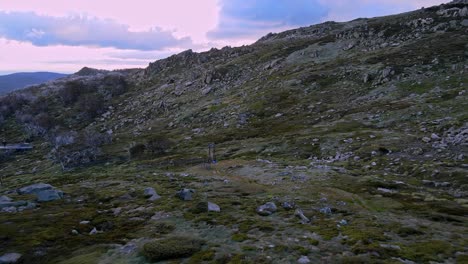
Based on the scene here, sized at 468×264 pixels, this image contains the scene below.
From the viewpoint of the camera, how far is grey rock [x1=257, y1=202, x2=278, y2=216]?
26.0 meters

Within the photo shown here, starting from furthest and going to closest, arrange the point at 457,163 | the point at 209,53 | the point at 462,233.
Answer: the point at 209,53 → the point at 457,163 → the point at 462,233

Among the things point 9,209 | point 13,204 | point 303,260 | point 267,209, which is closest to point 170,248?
point 303,260

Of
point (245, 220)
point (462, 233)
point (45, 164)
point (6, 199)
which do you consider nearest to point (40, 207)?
point (6, 199)

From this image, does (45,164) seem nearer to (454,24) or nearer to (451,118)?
(451,118)

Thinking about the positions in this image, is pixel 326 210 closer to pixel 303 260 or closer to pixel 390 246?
pixel 390 246

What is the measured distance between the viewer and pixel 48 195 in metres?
33.5

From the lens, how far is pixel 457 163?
36.8 meters

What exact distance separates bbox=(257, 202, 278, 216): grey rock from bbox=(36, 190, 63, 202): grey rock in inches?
752

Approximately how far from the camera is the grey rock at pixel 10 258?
62.1 ft

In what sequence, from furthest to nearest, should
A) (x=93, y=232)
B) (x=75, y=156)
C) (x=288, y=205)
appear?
(x=75, y=156)
(x=288, y=205)
(x=93, y=232)

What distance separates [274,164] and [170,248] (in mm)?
29925

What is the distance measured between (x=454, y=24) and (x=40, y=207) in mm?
110258

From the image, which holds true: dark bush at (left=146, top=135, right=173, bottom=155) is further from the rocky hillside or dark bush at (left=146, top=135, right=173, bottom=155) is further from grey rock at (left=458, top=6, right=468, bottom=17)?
grey rock at (left=458, top=6, right=468, bottom=17)

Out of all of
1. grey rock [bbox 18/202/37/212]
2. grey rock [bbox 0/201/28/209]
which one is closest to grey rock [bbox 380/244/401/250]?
grey rock [bbox 18/202/37/212]
